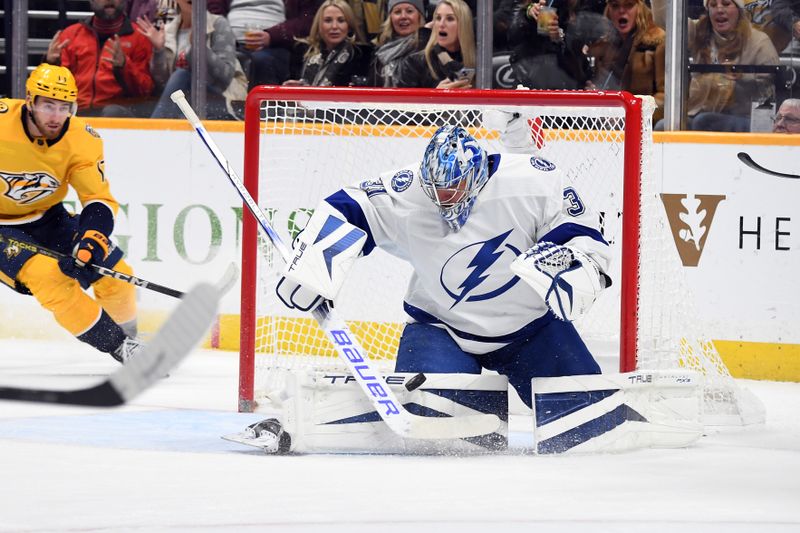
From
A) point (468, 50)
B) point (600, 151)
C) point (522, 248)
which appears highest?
point (468, 50)

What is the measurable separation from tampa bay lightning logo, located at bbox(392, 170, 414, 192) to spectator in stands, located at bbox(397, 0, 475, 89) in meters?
1.88

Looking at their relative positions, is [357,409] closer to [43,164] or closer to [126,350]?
[126,350]

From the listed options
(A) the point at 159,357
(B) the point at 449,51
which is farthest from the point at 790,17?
(A) the point at 159,357

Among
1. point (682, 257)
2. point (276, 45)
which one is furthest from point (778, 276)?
point (276, 45)

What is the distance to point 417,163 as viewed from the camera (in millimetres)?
3736

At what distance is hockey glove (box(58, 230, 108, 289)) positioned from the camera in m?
4.93

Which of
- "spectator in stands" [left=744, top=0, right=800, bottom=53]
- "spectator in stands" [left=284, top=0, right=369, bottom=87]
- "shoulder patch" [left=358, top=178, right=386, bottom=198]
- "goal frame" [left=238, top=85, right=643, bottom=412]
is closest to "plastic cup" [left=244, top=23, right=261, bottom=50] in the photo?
"spectator in stands" [left=284, top=0, right=369, bottom=87]

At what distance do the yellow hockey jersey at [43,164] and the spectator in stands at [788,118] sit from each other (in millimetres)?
2298

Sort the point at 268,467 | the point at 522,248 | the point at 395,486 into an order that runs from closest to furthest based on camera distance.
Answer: the point at 395,486
the point at 268,467
the point at 522,248

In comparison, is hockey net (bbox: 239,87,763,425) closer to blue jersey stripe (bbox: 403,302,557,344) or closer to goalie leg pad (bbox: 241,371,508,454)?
blue jersey stripe (bbox: 403,302,557,344)

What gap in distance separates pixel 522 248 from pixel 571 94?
0.57 meters

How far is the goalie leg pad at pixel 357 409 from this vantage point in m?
3.54

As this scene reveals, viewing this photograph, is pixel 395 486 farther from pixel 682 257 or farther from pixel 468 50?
pixel 468 50

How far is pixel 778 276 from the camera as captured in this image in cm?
496
